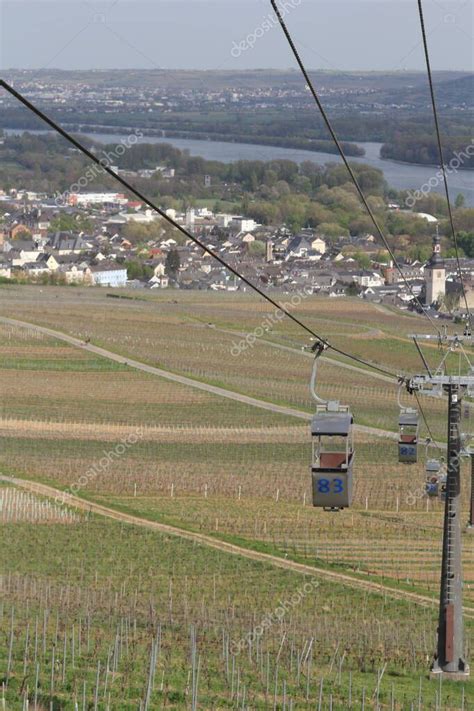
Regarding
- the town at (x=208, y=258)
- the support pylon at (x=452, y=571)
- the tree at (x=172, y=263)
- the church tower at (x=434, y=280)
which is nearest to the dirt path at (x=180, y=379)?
the support pylon at (x=452, y=571)

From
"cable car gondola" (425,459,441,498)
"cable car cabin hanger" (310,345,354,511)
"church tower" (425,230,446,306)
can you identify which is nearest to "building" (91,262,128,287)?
"church tower" (425,230,446,306)

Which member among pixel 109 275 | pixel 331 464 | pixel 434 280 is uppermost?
pixel 331 464

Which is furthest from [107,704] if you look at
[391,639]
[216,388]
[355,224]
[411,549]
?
[355,224]

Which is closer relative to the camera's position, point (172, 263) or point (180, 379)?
point (180, 379)

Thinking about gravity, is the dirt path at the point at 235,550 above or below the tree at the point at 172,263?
above

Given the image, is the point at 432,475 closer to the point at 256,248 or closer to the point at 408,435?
the point at 408,435

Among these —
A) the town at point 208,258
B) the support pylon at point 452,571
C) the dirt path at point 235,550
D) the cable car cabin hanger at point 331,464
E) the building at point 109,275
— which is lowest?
the building at point 109,275

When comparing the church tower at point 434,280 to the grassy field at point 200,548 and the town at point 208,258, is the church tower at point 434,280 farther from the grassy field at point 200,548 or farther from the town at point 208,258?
the grassy field at point 200,548

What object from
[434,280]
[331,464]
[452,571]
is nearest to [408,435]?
[452,571]
